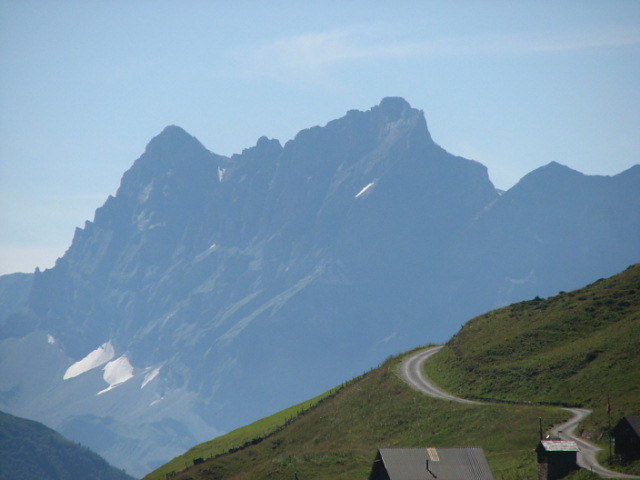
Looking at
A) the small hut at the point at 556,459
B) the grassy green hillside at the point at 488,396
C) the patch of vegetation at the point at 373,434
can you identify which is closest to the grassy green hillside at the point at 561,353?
the grassy green hillside at the point at 488,396

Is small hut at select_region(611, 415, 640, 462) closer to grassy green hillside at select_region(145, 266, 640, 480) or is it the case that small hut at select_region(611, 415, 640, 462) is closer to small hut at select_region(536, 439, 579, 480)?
small hut at select_region(536, 439, 579, 480)

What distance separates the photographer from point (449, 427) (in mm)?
120625

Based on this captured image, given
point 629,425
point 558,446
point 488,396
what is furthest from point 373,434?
point 629,425

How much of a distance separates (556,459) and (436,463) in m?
11.6

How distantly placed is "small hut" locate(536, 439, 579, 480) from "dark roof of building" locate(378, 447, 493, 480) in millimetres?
5377

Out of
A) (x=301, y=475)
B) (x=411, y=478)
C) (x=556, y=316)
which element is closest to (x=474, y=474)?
(x=411, y=478)

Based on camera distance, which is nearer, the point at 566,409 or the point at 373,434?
the point at 566,409

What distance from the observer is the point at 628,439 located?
8756cm

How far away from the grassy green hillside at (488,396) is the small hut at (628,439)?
6564mm

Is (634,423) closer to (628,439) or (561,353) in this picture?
(628,439)

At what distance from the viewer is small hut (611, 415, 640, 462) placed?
86.4 m

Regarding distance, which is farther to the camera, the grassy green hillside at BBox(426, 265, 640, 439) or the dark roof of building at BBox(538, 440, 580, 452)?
the grassy green hillside at BBox(426, 265, 640, 439)

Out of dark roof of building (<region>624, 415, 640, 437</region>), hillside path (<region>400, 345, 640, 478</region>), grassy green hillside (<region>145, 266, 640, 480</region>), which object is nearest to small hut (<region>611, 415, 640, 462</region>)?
dark roof of building (<region>624, 415, 640, 437</region>)

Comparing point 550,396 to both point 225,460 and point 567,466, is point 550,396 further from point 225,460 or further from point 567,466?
point 225,460
